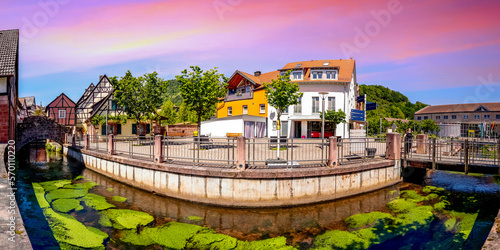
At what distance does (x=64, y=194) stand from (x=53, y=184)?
326 centimetres

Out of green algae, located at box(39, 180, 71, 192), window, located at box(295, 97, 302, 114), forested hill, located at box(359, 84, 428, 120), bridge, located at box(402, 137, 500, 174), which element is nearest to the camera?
bridge, located at box(402, 137, 500, 174)

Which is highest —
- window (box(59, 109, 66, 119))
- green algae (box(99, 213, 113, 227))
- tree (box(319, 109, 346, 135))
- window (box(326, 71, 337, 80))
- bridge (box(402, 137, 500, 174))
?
window (box(326, 71, 337, 80))

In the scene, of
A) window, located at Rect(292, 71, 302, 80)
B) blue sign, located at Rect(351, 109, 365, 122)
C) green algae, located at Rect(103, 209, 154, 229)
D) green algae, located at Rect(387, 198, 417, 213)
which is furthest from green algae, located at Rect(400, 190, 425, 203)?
blue sign, located at Rect(351, 109, 365, 122)

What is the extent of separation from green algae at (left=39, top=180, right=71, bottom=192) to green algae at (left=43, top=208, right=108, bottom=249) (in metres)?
5.49

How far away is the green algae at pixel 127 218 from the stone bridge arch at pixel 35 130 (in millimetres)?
18087

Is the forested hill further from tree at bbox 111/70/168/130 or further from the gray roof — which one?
the gray roof

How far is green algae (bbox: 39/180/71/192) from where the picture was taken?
1420cm

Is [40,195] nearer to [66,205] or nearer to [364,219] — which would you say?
[66,205]

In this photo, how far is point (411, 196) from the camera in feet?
40.2

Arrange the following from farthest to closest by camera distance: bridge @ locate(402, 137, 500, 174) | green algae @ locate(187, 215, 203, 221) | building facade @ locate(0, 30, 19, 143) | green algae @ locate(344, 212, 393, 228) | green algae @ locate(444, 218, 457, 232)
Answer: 1. building facade @ locate(0, 30, 19, 143)
2. bridge @ locate(402, 137, 500, 174)
3. green algae @ locate(187, 215, 203, 221)
4. green algae @ locate(344, 212, 393, 228)
5. green algae @ locate(444, 218, 457, 232)

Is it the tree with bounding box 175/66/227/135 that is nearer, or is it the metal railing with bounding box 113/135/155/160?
the metal railing with bounding box 113/135/155/160

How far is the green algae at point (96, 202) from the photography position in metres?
11.0

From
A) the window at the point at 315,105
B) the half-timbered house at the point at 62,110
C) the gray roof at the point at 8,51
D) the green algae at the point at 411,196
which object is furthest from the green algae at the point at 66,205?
the half-timbered house at the point at 62,110

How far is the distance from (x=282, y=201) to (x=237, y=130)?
62.5 feet
